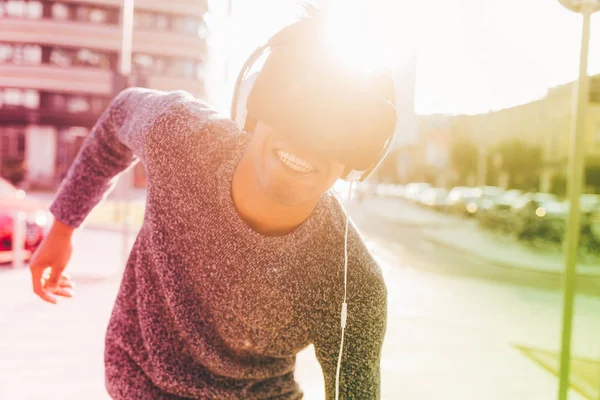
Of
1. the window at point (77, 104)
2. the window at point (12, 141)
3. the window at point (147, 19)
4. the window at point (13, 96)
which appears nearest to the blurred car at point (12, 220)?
the window at point (77, 104)

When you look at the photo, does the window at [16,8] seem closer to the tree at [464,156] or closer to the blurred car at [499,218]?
the blurred car at [499,218]

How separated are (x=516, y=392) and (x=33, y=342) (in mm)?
4022

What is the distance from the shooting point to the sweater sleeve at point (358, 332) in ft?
4.50

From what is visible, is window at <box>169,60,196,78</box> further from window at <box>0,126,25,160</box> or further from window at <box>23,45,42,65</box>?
window at <box>0,126,25,160</box>

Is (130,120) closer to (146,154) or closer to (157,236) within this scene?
(146,154)

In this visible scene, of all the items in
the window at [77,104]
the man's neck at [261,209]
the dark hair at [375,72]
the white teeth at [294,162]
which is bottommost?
the window at [77,104]

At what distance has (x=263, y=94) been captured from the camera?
134 cm

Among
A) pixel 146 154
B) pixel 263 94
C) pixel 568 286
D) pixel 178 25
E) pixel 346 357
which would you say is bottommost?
pixel 568 286

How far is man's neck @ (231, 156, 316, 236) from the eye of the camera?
1.40 m

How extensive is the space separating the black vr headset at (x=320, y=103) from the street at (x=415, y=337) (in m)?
0.86

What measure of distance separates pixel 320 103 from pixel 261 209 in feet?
1.00

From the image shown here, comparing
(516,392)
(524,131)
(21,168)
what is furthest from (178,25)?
(516,392)

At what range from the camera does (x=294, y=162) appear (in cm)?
132

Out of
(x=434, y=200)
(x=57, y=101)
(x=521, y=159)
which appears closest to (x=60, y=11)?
(x=57, y=101)
